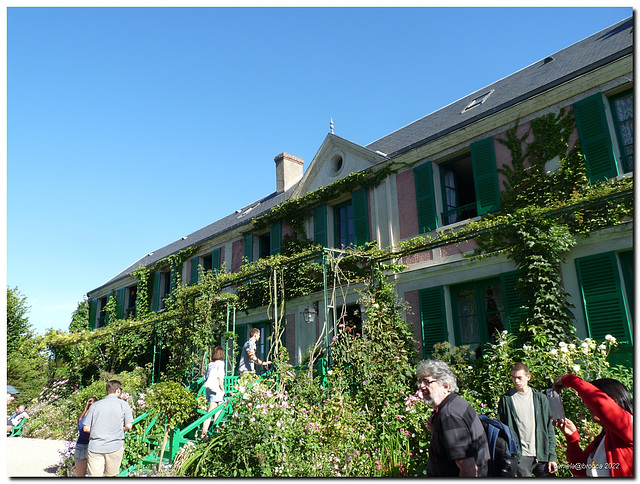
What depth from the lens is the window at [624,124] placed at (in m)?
7.84

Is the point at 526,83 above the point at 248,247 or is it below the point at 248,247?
above

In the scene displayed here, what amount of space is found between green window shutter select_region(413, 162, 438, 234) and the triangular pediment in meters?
1.36

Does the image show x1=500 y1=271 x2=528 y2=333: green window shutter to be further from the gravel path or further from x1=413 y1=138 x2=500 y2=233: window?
the gravel path

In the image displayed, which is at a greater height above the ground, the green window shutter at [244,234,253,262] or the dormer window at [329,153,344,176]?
the dormer window at [329,153,344,176]

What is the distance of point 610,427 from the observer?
2.66 meters

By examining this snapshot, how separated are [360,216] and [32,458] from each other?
26.7ft

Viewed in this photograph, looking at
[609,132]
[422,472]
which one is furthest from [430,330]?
[609,132]

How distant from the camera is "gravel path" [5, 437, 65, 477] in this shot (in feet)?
24.2

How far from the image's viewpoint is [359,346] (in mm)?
7637

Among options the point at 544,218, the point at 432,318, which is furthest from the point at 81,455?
the point at 544,218

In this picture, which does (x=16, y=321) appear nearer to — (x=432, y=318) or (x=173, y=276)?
(x=173, y=276)

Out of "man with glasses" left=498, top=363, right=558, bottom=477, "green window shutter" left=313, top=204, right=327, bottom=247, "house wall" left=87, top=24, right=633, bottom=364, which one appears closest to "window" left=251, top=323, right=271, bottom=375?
"house wall" left=87, top=24, right=633, bottom=364

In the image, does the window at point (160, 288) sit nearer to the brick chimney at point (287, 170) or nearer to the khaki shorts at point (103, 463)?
the brick chimney at point (287, 170)

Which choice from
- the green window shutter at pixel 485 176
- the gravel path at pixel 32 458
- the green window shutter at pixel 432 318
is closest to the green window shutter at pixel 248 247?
the green window shutter at pixel 432 318
